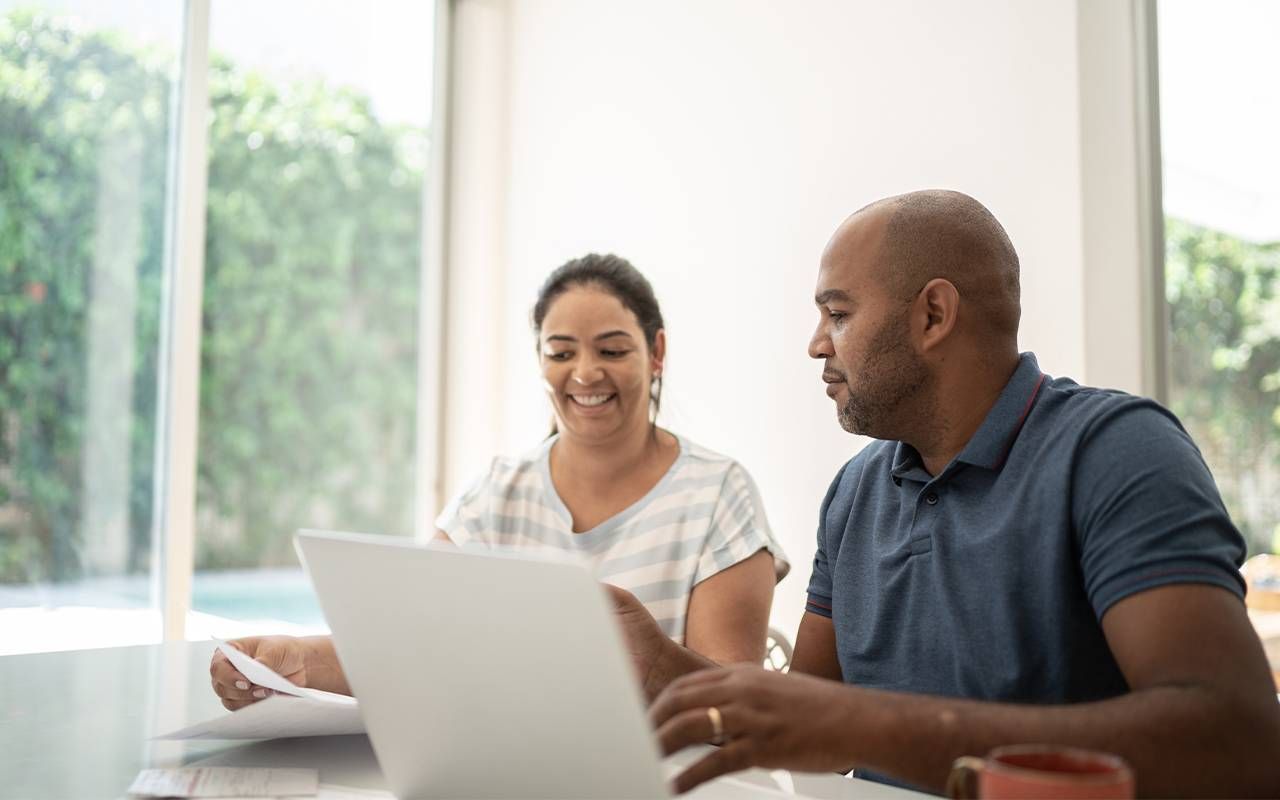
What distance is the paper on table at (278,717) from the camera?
1.02 meters

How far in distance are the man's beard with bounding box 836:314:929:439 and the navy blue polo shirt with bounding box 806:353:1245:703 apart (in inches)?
3.1

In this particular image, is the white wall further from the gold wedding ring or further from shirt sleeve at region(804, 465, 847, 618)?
the gold wedding ring

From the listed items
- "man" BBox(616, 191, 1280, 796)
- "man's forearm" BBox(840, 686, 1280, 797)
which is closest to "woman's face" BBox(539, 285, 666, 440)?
"man" BBox(616, 191, 1280, 796)

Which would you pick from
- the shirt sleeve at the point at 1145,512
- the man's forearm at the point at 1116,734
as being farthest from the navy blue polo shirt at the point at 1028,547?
the man's forearm at the point at 1116,734

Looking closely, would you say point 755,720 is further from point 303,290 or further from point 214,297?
point 303,290

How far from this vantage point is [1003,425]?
4.00 feet

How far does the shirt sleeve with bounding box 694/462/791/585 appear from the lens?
70.0 inches

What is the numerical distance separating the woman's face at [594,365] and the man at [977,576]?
589 mm

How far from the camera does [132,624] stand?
3166 mm

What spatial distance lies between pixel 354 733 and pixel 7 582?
2234mm

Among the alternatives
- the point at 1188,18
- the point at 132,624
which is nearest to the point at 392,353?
the point at 132,624

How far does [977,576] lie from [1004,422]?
0.17 m

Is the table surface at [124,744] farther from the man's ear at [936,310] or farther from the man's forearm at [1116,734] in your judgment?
the man's ear at [936,310]

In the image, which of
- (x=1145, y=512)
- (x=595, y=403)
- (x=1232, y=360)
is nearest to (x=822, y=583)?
(x=1145, y=512)
